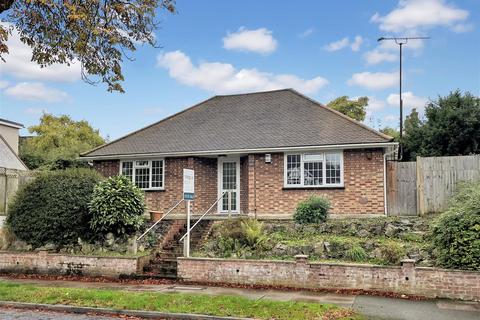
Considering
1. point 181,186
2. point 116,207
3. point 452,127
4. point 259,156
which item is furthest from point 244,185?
point 452,127

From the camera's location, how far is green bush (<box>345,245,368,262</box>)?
12.2m

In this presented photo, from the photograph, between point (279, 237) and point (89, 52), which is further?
point (279, 237)

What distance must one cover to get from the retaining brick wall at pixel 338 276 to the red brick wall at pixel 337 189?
5.61m

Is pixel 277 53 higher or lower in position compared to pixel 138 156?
higher

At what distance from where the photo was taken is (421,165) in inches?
643

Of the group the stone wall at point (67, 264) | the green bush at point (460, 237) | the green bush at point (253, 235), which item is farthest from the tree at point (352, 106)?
the stone wall at point (67, 264)

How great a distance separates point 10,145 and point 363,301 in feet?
92.9

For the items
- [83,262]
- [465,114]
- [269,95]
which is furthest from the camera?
[465,114]

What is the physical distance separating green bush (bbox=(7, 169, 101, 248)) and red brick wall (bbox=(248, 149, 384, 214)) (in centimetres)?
618

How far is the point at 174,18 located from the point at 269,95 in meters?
12.1

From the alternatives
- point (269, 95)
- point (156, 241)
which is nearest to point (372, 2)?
point (269, 95)

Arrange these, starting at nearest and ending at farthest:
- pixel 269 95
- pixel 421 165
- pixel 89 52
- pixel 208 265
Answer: pixel 89 52 < pixel 208 265 < pixel 421 165 < pixel 269 95

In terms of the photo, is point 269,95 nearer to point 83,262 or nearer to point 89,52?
point 83,262

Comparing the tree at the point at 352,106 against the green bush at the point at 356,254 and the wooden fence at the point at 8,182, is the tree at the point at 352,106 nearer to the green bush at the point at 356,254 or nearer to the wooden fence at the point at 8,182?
the wooden fence at the point at 8,182
